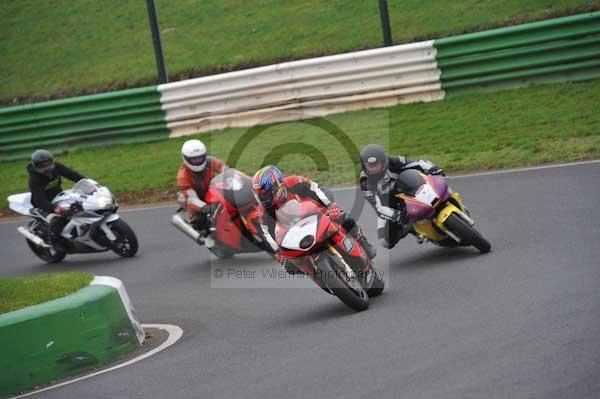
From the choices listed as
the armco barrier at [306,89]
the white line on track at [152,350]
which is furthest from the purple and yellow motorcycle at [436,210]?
the armco barrier at [306,89]

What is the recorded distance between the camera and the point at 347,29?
2433 centimetres

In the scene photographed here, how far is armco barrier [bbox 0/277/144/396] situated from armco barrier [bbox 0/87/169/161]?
12.2 meters

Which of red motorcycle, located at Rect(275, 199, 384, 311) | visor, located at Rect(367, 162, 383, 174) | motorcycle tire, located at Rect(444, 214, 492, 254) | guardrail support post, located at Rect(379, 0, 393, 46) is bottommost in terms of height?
motorcycle tire, located at Rect(444, 214, 492, 254)

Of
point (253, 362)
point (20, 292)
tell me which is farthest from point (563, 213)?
point (20, 292)

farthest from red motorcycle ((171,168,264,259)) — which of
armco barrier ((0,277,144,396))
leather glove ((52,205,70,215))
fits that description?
armco barrier ((0,277,144,396))

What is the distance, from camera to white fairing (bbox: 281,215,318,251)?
9.02 metres

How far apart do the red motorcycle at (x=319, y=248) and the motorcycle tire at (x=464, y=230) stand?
131 centimetres

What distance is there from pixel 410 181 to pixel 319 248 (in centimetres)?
185

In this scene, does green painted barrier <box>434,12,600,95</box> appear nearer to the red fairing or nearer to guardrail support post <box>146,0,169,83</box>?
guardrail support post <box>146,0,169,83</box>

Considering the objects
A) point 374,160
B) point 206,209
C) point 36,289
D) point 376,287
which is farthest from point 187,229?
point 376,287

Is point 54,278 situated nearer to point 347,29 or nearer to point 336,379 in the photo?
point 336,379

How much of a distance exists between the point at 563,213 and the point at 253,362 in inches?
197

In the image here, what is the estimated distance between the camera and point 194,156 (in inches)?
518

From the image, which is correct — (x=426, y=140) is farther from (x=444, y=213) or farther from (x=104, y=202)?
(x=444, y=213)
